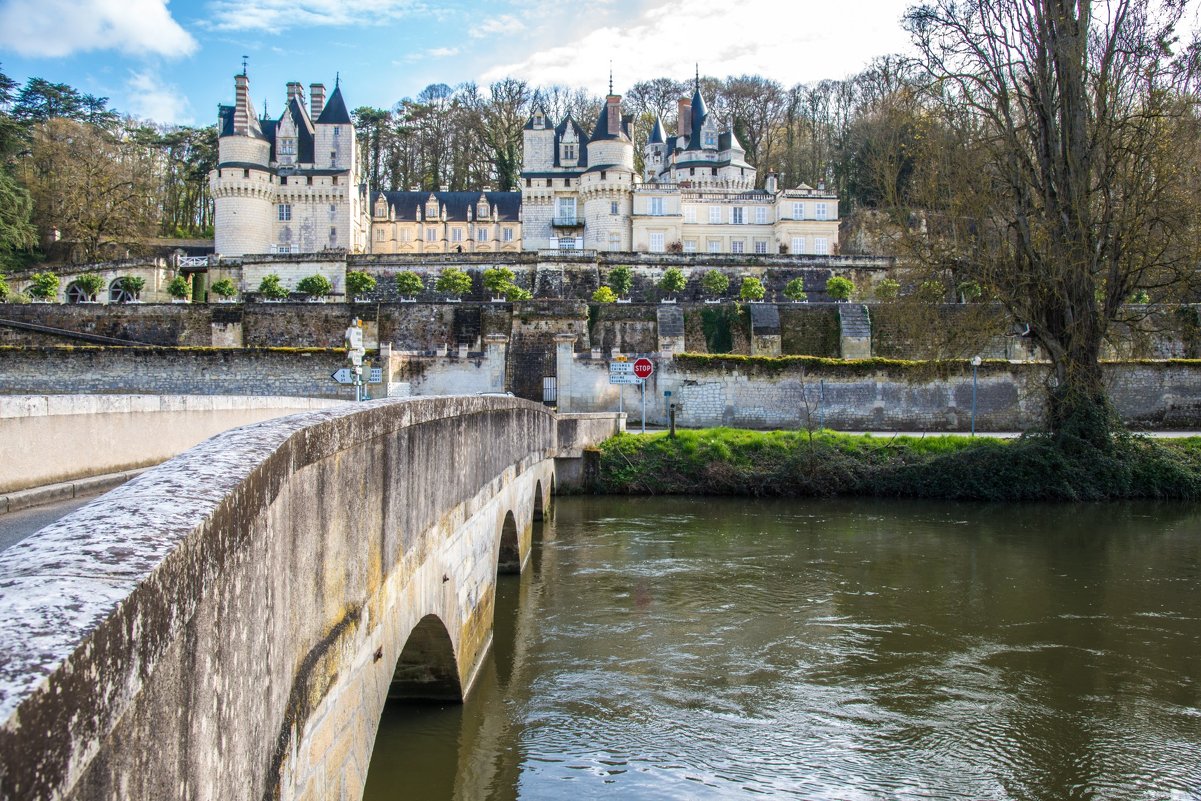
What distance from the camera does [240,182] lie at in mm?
54719

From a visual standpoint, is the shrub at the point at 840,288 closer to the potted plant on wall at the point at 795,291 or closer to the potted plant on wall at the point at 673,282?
the potted plant on wall at the point at 795,291

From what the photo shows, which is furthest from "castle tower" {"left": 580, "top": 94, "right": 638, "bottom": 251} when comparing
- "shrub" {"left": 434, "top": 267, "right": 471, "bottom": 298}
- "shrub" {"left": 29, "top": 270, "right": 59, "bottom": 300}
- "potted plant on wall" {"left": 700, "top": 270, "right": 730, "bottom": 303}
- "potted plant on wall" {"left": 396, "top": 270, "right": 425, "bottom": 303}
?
"shrub" {"left": 29, "top": 270, "right": 59, "bottom": 300}

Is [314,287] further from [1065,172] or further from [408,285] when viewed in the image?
[1065,172]

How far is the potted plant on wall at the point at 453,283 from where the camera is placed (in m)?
48.0

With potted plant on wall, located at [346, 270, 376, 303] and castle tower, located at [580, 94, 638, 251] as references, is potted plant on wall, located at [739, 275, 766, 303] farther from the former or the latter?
potted plant on wall, located at [346, 270, 376, 303]

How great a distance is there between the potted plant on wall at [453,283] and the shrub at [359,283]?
3.72 meters

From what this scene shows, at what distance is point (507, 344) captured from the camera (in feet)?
118

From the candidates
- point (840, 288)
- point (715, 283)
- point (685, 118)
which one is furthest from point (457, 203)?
point (840, 288)

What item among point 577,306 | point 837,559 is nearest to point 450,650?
point 837,559

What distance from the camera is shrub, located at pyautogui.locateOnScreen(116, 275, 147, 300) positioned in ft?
161

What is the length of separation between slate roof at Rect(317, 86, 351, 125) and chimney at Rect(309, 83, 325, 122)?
3423 mm

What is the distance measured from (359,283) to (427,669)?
142ft

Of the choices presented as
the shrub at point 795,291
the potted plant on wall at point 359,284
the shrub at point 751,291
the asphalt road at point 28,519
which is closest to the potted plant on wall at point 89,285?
the potted plant on wall at point 359,284

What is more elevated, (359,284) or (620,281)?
(620,281)
